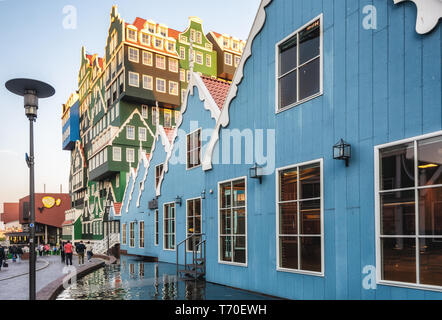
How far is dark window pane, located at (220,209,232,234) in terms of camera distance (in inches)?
474

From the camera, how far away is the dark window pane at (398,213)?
21.9 feet

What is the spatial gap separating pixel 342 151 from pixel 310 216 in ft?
6.10

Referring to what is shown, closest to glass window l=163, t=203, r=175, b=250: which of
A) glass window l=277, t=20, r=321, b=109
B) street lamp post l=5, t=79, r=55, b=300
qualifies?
street lamp post l=5, t=79, r=55, b=300

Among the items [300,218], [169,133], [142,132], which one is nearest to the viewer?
[300,218]

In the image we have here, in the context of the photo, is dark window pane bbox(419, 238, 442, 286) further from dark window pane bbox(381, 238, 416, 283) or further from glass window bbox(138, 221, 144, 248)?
glass window bbox(138, 221, 144, 248)

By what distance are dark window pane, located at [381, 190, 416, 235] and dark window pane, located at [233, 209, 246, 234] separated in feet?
16.0

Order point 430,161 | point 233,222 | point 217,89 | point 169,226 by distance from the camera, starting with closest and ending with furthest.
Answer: point 430,161 < point 233,222 < point 217,89 < point 169,226

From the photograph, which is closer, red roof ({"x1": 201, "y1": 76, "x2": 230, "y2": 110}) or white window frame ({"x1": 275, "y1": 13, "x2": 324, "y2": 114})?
white window frame ({"x1": 275, "y1": 13, "x2": 324, "y2": 114})

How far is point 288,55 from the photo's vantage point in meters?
9.99

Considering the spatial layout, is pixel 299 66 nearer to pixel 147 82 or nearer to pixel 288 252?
pixel 288 252

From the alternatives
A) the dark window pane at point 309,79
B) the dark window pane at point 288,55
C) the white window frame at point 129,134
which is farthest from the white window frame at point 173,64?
the dark window pane at point 309,79

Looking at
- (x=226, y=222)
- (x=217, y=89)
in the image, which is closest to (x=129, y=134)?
(x=217, y=89)
